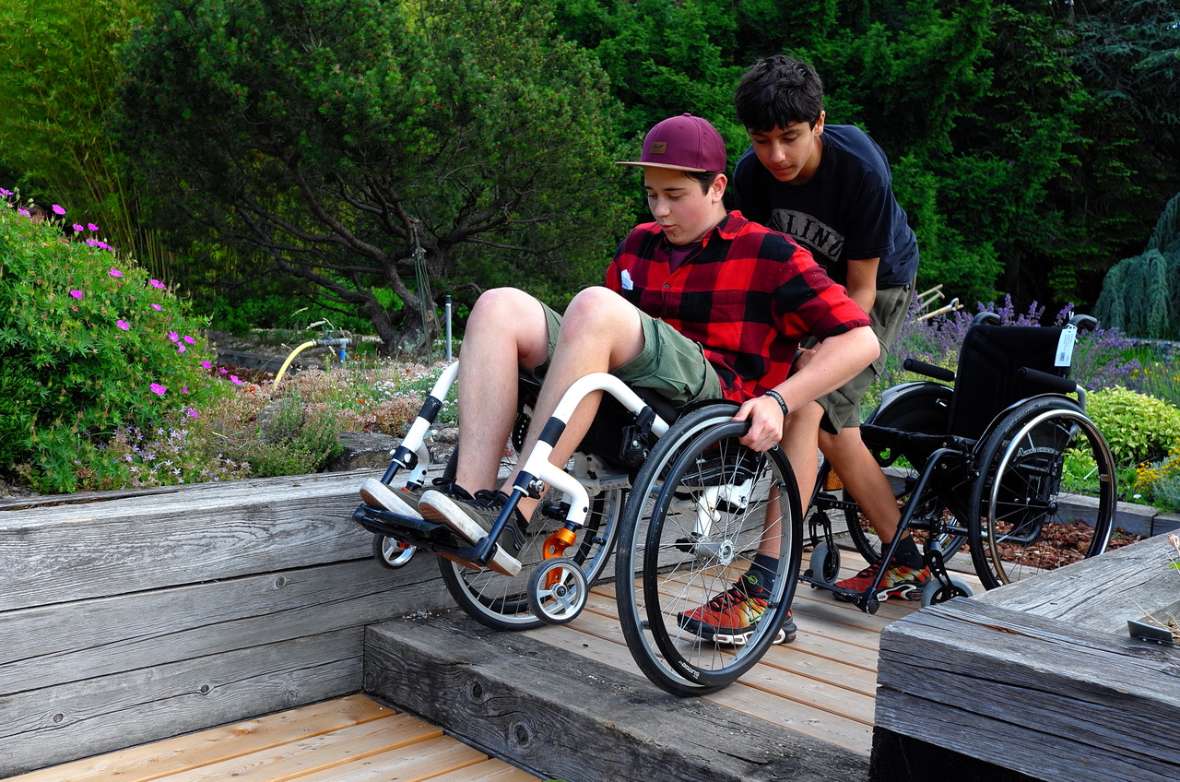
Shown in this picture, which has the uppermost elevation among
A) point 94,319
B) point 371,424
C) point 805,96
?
point 805,96

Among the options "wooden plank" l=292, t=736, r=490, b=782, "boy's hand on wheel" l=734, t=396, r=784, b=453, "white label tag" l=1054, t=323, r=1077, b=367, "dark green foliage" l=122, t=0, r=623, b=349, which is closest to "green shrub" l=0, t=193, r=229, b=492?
"wooden plank" l=292, t=736, r=490, b=782

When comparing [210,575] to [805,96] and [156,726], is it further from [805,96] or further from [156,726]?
[805,96]

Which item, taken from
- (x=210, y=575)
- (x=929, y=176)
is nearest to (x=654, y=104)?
(x=929, y=176)

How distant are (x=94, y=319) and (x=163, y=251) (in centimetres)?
614

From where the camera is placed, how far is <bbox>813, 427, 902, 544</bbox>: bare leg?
2.33 metres

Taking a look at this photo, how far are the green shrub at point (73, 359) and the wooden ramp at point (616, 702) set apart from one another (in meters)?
0.89

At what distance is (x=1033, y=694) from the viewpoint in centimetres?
116

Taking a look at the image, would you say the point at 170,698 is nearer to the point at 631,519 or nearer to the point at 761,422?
the point at 631,519

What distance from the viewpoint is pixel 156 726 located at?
1816 mm

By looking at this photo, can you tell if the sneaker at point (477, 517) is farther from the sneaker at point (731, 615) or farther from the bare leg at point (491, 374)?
the sneaker at point (731, 615)

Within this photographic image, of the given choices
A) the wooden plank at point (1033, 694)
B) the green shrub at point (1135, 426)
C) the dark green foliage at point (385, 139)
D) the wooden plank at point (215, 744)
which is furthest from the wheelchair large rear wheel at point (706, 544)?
the dark green foliage at point (385, 139)

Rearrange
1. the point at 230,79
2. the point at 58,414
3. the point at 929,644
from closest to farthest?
the point at 929,644 → the point at 58,414 → the point at 230,79

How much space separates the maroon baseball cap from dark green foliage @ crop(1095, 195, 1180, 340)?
754cm

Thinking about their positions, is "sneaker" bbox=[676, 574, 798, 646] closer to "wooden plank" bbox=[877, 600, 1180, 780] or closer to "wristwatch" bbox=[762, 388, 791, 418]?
"wristwatch" bbox=[762, 388, 791, 418]
